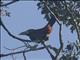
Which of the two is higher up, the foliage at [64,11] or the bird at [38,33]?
the foliage at [64,11]

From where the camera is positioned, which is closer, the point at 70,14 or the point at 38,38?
the point at 70,14

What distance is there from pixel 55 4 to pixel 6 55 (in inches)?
71.7

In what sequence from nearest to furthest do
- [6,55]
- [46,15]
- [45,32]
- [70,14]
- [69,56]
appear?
[6,55] → [69,56] → [70,14] → [46,15] → [45,32]

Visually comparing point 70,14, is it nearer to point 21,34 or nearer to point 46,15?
point 46,15

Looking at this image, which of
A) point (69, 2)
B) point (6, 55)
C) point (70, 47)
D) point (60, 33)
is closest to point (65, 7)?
point (69, 2)

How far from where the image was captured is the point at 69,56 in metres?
3.96

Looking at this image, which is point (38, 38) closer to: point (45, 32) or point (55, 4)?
point (45, 32)

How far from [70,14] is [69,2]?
1.01 feet

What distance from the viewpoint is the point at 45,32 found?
514 cm

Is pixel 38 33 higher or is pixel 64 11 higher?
pixel 64 11

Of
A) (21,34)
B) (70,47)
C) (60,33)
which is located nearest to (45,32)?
(21,34)

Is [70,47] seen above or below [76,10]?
below

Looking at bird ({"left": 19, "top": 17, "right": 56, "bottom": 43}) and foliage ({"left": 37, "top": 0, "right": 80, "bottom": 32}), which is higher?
foliage ({"left": 37, "top": 0, "right": 80, "bottom": 32})

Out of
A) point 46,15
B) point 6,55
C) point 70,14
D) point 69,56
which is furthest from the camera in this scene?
point 46,15
